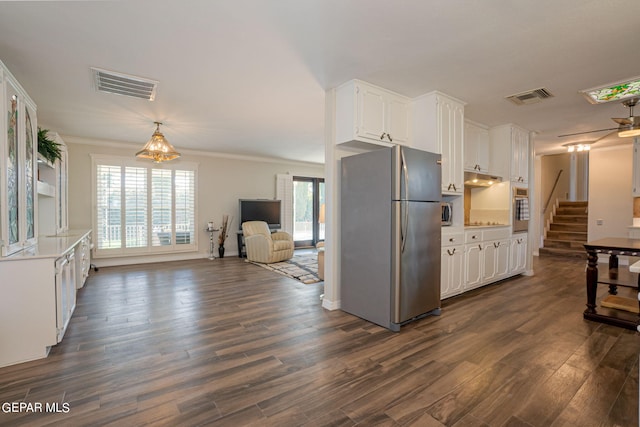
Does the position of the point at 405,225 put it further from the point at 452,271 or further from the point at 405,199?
the point at 452,271

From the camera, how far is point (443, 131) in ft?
12.0

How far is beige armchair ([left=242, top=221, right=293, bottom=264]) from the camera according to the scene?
642 cm

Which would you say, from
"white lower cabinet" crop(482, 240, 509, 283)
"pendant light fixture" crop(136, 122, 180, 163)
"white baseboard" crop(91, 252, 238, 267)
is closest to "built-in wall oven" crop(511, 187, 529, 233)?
"white lower cabinet" crop(482, 240, 509, 283)

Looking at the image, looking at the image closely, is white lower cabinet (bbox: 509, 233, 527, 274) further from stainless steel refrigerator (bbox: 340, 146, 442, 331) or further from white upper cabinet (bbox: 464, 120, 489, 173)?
stainless steel refrigerator (bbox: 340, 146, 442, 331)

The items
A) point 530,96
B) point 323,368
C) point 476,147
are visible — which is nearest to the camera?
point 323,368

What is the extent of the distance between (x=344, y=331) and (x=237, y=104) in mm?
3167

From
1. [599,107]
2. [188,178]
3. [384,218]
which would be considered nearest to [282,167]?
[188,178]

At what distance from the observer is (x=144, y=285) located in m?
4.61

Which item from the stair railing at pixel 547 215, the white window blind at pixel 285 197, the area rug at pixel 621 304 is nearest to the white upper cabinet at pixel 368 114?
the area rug at pixel 621 304

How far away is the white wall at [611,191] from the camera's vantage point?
6.44 m

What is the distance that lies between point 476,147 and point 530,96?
1170mm

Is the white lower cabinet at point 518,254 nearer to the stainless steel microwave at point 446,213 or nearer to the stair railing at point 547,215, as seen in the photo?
the stainless steel microwave at point 446,213

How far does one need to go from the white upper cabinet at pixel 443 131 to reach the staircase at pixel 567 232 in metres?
5.55

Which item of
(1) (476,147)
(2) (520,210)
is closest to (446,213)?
(1) (476,147)
